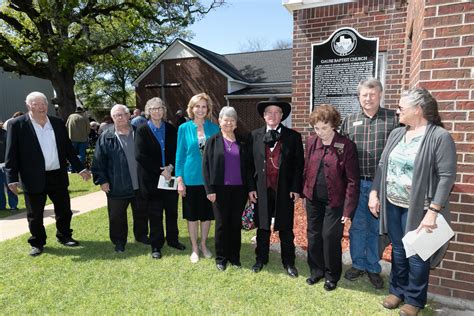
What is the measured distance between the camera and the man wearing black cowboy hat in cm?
379

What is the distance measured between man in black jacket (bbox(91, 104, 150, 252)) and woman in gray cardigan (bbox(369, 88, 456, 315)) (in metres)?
3.08

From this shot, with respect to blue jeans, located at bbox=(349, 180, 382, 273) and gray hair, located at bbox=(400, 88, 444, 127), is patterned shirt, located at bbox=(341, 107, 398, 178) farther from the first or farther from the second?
gray hair, located at bbox=(400, 88, 444, 127)

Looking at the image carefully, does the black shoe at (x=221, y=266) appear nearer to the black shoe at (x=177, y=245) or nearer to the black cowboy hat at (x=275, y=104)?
the black shoe at (x=177, y=245)

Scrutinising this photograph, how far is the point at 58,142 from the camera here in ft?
15.8

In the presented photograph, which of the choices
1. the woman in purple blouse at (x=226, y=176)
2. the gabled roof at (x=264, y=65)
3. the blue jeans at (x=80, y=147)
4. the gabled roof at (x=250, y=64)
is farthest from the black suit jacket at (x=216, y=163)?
the gabled roof at (x=264, y=65)

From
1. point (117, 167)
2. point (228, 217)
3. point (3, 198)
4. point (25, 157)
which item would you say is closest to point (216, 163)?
point (228, 217)

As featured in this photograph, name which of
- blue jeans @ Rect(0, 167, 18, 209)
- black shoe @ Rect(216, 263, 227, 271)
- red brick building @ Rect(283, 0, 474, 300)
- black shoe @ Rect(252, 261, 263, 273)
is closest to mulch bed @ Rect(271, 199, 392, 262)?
black shoe @ Rect(252, 261, 263, 273)

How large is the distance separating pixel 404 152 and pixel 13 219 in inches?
264

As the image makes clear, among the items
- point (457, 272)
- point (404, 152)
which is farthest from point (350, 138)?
point (457, 272)

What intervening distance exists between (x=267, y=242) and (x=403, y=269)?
4.91 feet

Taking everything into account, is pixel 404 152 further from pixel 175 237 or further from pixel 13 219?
pixel 13 219

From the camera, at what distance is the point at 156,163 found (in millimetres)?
4492

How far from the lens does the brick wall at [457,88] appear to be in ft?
10.1

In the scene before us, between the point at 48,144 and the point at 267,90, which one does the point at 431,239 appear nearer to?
the point at 48,144
